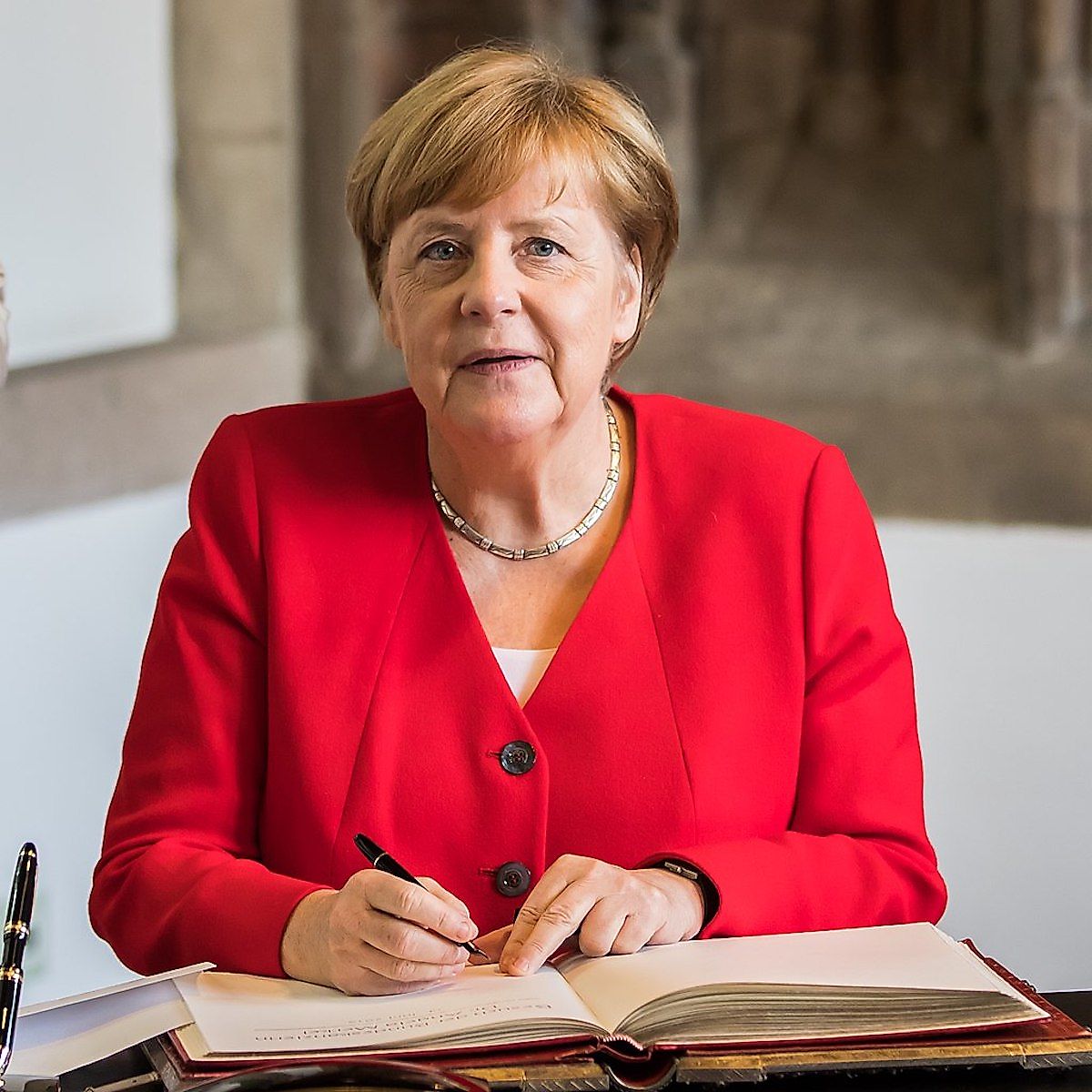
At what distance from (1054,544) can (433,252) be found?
206 centimetres

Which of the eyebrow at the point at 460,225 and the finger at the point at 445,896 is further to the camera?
the eyebrow at the point at 460,225

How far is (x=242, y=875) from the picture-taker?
4.42 feet

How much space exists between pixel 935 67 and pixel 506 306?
250 cm

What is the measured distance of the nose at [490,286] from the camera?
142cm

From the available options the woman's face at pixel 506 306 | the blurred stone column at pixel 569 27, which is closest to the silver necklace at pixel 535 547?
the woman's face at pixel 506 306

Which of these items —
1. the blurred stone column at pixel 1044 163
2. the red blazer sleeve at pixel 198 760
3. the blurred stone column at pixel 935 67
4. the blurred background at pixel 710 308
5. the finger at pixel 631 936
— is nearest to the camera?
the finger at pixel 631 936

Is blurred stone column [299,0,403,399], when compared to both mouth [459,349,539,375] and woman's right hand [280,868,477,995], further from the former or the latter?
woman's right hand [280,868,477,995]

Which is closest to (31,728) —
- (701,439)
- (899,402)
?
(701,439)

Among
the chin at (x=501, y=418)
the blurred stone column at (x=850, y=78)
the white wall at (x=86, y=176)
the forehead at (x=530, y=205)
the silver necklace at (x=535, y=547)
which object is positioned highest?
the blurred stone column at (x=850, y=78)

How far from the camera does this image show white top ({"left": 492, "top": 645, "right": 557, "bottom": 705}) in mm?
1494

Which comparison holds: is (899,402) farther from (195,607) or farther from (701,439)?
(195,607)

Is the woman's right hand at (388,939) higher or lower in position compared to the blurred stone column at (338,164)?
lower

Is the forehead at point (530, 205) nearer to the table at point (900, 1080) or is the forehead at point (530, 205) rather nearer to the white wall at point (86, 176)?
the table at point (900, 1080)

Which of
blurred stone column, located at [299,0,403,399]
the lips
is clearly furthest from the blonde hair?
blurred stone column, located at [299,0,403,399]
